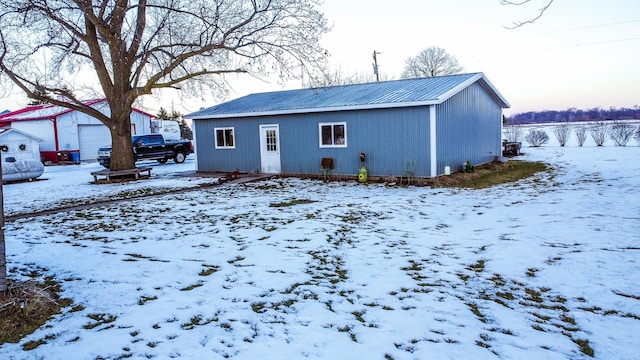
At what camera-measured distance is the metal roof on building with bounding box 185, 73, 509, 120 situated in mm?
14602

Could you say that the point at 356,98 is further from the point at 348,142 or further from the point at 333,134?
the point at 348,142

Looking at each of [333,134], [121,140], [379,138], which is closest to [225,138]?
[121,140]

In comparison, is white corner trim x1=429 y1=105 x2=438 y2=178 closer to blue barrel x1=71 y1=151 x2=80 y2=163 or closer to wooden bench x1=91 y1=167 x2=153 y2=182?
wooden bench x1=91 y1=167 x2=153 y2=182

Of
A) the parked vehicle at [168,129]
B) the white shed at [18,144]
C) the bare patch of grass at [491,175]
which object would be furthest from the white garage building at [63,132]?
the bare patch of grass at [491,175]

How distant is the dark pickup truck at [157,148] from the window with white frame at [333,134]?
487 inches

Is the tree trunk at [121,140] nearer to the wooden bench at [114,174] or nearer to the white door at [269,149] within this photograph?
the wooden bench at [114,174]

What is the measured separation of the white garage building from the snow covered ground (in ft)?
73.3

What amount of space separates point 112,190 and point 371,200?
872cm

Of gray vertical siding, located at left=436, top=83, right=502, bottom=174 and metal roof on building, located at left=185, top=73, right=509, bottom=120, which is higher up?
metal roof on building, located at left=185, top=73, right=509, bottom=120

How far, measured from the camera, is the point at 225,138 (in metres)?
19.5

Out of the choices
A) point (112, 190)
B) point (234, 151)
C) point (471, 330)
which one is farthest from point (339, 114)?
point (471, 330)

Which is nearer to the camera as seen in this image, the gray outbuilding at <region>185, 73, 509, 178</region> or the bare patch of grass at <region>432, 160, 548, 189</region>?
the bare patch of grass at <region>432, 160, 548, 189</region>

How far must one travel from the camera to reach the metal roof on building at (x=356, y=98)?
47.9ft

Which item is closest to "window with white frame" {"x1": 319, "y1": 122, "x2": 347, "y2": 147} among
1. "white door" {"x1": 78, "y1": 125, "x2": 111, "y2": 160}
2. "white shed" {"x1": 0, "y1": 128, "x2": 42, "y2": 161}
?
"white shed" {"x1": 0, "y1": 128, "x2": 42, "y2": 161}
